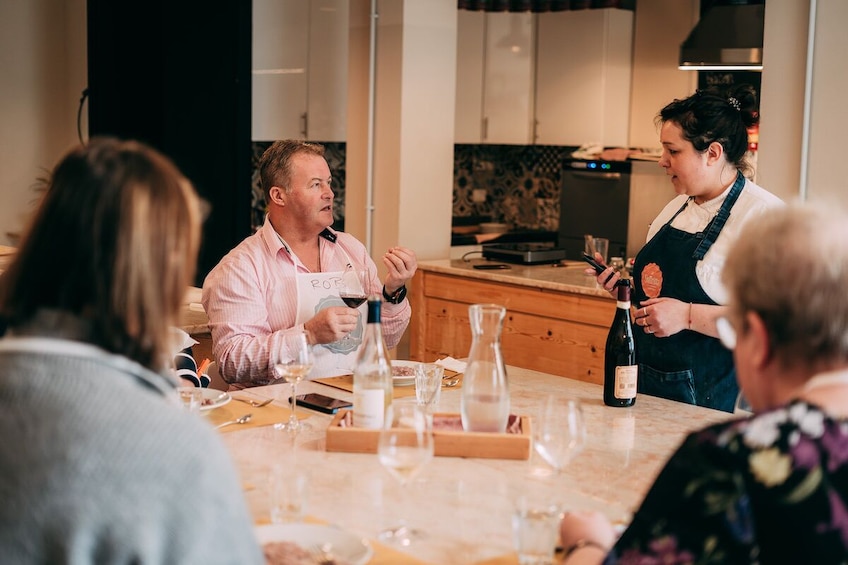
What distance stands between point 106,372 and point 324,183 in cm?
208

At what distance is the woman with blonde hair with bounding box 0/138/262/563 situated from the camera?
1142mm

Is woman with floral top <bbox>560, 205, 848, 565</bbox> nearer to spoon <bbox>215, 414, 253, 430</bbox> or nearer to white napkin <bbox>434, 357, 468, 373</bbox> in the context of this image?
spoon <bbox>215, 414, 253, 430</bbox>

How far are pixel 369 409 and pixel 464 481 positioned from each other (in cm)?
32

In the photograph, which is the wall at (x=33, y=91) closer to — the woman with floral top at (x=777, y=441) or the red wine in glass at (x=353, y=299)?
the red wine in glass at (x=353, y=299)

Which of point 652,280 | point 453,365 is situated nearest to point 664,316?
point 652,280

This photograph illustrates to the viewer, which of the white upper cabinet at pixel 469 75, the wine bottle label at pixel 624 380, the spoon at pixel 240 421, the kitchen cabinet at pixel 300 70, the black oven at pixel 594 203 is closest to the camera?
the spoon at pixel 240 421

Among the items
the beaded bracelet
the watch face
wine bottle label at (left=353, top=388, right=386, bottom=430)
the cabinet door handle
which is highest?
the cabinet door handle

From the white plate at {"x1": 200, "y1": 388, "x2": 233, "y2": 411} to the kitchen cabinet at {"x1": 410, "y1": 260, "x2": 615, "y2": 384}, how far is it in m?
2.18

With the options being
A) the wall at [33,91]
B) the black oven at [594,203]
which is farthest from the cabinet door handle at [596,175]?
the wall at [33,91]

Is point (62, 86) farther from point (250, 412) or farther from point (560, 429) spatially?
point (560, 429)

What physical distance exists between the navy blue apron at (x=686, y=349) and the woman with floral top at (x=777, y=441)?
168cm

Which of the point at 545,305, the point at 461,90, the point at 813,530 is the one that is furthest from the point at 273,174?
the point at 461,90

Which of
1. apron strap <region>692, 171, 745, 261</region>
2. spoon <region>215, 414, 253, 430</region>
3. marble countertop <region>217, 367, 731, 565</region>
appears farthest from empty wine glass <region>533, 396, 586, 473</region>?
apron strap <region>692, 171, 745, 261</region>

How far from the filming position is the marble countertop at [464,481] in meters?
1.72
